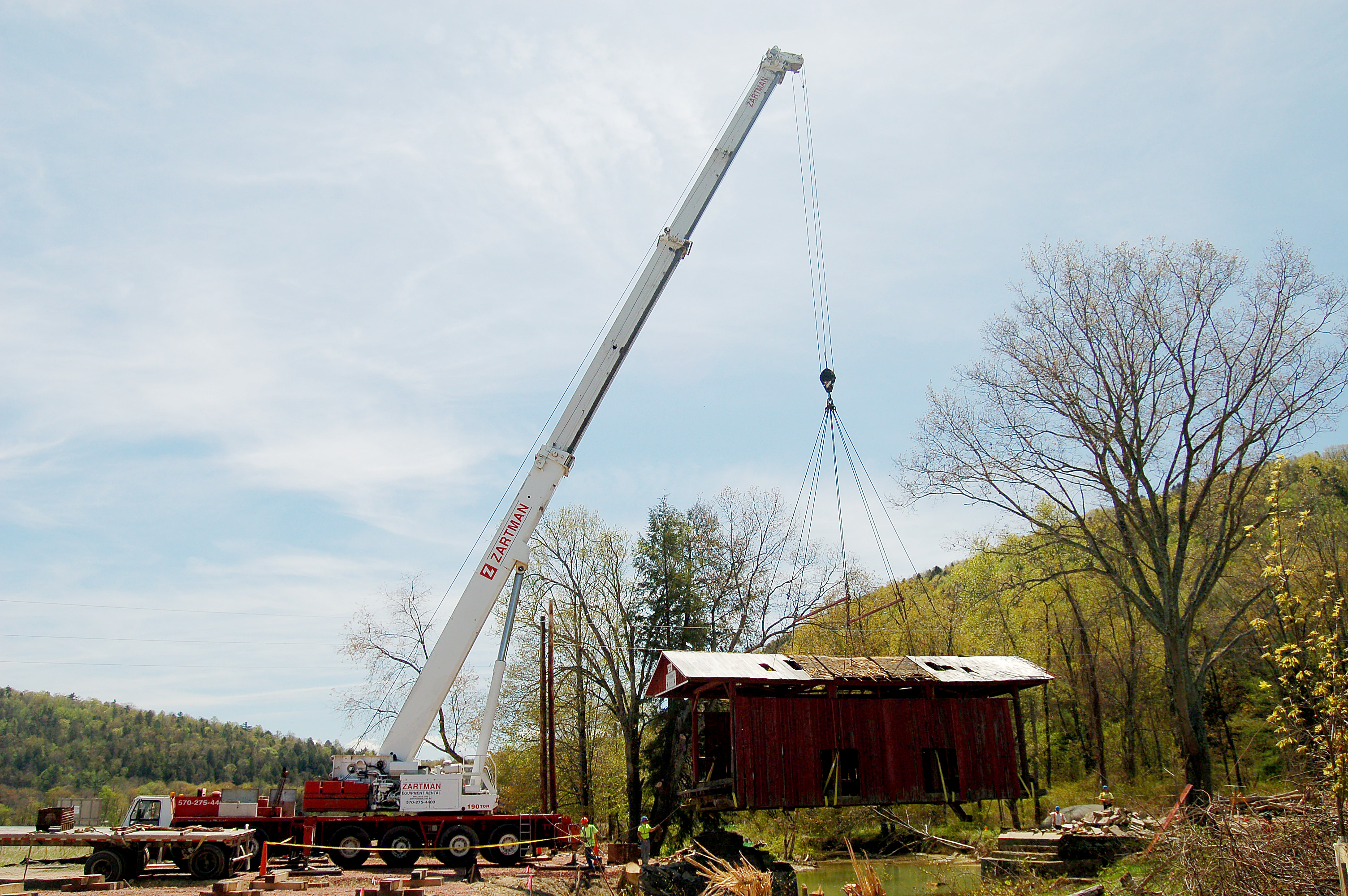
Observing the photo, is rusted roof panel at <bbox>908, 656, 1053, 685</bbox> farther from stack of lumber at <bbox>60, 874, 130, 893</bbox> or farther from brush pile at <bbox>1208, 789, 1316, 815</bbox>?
stack of lumber at <bbox>60, 874, 130, 893</bbox>

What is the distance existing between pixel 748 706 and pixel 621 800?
22756mm

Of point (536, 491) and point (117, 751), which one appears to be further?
point (117, 751)

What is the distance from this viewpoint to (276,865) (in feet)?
70.2

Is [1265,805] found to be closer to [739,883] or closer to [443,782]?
[739,883]

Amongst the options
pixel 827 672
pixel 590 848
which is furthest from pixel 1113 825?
pixel 590 848

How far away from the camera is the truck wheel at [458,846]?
809 inches

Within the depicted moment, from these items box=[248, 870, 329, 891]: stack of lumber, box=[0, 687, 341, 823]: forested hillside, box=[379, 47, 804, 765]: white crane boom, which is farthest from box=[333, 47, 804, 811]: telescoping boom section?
box=[0, 687, 341, 823]: forested hillside

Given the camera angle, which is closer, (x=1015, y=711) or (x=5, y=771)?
(x=1015, y=711)

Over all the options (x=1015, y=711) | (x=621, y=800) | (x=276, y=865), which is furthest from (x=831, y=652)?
(x=276, y=865)

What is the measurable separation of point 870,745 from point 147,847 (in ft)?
53.7

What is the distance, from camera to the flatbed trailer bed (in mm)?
17766

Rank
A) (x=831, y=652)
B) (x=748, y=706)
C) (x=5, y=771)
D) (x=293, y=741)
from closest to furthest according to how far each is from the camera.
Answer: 1. (x=748, y=706)
2. (x=831, y=652)
3. (x=5, y=771)
4. (x=293, y=741)

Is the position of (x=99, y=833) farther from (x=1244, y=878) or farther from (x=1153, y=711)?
(x=1153, y=711)

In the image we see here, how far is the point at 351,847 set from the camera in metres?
20.5
